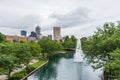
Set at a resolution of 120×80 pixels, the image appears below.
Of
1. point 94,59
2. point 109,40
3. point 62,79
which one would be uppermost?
point 109,40

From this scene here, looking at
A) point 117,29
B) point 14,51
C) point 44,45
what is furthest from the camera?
point 44,45

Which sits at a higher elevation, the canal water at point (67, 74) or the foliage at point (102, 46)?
the foliage at point (102, 46)

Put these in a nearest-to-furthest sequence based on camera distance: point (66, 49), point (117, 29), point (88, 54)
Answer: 1. point (117, 29)
2. point (88, 54)
3. point (66, 49)

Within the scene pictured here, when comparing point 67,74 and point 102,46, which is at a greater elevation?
point 102,46

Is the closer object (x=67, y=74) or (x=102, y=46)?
(x=102, y=46)

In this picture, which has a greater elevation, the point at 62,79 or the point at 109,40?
the point at 109,40

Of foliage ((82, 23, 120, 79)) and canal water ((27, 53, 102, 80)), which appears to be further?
canal water ((27, 53, 102, 80))

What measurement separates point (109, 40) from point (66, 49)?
9996 centimetres

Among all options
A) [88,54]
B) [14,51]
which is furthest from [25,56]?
[88,54]

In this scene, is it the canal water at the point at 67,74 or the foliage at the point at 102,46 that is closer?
the foliage at the point at 102,46

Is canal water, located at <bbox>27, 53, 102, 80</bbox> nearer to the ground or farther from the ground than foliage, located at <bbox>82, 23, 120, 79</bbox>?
nearer to the ground

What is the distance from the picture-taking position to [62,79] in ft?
134

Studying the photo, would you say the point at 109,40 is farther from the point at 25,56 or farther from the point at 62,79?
the point at 25,56

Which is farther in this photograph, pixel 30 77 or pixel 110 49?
pixel 30 77
